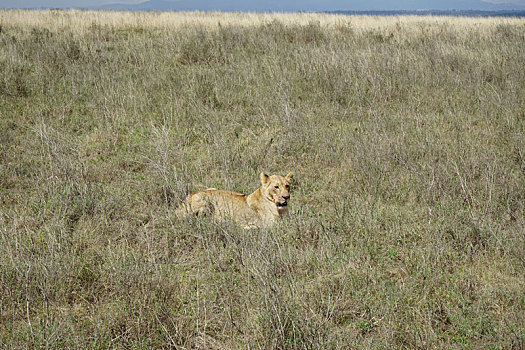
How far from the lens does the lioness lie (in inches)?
172

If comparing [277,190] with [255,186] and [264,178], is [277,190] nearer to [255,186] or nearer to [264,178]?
[264,178]

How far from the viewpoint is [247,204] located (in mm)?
4582

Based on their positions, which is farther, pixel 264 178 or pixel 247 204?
pixel 264 178

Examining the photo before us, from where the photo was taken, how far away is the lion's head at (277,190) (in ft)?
14.7

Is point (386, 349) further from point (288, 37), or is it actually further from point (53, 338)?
point (288, 37)

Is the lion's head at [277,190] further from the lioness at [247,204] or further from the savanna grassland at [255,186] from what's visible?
the savanna grassland at [255,186]

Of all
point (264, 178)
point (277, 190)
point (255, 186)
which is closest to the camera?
point (277, 190)

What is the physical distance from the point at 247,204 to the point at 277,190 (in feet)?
1.20

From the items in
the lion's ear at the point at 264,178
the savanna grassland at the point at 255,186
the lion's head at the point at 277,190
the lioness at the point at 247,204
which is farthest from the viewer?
the lion's ear at the point at 264,178

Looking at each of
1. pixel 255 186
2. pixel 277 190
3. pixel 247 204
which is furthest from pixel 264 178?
pixel 255 186

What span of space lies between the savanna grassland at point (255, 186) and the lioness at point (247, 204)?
24 cm

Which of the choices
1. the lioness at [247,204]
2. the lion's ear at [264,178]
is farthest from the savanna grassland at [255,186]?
the lion's ear at [264,178]

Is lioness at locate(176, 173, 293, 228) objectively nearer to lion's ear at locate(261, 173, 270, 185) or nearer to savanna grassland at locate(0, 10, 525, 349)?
lion's ear at locate(261, 173, 270, 185)

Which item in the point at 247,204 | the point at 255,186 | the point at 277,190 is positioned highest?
the point at 277,190
